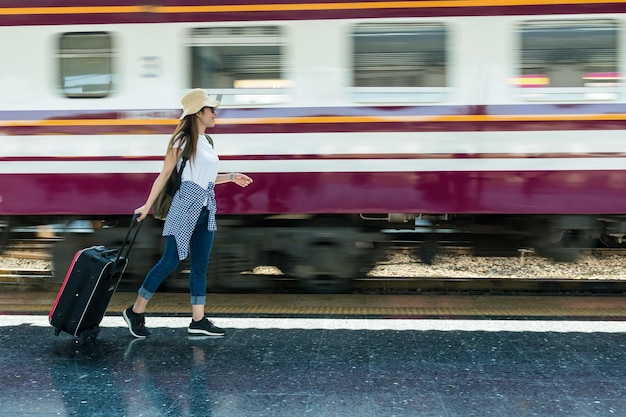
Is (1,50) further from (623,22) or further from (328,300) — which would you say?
(623,22)

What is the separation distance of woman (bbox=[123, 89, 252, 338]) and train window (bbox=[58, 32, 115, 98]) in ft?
5.26

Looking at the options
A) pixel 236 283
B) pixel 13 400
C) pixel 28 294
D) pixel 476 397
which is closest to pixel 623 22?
pixel 476 397

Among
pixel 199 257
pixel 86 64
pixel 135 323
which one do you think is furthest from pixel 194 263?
pixel 86 64

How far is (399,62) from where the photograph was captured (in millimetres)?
5148

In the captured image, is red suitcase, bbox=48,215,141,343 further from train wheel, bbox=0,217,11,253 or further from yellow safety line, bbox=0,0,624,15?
train wheel, bbox=0,217,11,253

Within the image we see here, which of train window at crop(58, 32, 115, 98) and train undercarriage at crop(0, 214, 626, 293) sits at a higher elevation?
A: train window at crop(58, 32, 115, 98)

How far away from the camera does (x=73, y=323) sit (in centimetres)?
390

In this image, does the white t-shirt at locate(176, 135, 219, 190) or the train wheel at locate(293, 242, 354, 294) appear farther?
the train wheel at locate(293, 242, 354, 294)

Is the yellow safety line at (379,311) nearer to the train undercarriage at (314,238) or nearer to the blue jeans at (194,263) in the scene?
the train undercarriage at (314,238)

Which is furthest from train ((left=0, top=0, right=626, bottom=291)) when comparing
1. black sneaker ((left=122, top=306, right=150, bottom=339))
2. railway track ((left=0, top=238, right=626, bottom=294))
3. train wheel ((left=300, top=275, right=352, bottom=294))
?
black sneaker ((left=122, top=306, right=150, bottom=339))

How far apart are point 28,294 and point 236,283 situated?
6.27ft

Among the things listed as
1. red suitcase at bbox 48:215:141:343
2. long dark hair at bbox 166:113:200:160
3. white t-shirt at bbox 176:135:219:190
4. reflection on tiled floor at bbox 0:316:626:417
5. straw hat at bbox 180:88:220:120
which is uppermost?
straw hat at bbox 180:88:220:120

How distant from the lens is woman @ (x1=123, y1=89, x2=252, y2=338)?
3971 millimetres

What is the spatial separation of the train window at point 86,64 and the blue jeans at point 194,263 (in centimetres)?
186
